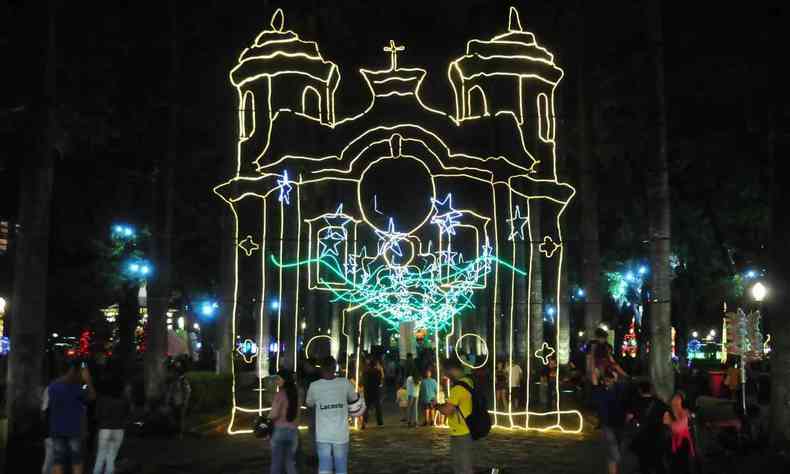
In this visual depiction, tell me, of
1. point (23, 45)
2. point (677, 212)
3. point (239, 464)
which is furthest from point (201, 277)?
point (239, 464)

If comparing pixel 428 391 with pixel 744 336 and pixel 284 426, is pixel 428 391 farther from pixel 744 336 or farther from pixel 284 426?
pixel 284 426

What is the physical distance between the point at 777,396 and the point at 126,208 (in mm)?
26941

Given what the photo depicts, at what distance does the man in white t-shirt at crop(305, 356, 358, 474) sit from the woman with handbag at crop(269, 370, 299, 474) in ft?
2.45

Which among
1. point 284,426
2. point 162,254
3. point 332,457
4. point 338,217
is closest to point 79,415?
point 284,426

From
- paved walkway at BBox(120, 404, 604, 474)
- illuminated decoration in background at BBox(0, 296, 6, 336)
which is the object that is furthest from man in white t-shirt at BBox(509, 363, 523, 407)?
illuminated decoration in background at BBox(0, 296, 6, 336)

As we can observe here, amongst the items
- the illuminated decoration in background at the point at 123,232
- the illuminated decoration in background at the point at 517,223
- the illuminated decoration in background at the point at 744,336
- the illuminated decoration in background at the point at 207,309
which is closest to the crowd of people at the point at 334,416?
the illuminated decoration in background at the point at 517,223

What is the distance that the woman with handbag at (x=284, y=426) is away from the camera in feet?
42.2

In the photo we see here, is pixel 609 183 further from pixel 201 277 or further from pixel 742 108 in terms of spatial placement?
pixel 201 277

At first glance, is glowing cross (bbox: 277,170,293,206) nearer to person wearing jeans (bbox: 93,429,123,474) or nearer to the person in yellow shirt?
person wearing jeans (bbox: 93,429,123,474)

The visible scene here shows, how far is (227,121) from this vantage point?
3073 centimetres

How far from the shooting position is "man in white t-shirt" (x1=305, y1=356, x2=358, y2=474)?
39.1 feet

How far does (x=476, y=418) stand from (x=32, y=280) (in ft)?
36.3

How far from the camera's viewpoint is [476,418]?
1226 cm

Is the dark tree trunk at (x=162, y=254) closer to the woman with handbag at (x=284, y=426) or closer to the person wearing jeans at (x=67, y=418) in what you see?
the person wearing jeans at (x=67, y=418)
